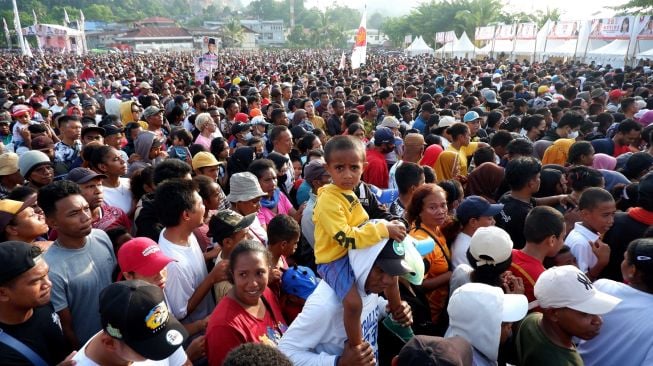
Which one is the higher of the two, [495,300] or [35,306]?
[495,300]

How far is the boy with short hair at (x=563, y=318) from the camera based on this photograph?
206 centimetres

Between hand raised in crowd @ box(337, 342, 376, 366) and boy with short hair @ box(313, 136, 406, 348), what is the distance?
0.07ft

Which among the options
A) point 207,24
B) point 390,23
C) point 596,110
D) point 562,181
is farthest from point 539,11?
point 207,24

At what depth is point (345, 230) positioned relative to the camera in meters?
2.07

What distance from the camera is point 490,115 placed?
7.65 m

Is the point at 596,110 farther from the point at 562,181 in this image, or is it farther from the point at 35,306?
the point at 35,306

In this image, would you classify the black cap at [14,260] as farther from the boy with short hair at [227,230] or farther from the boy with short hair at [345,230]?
the boy with short hair at [345,230]

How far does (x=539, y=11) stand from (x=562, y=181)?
57.2 m

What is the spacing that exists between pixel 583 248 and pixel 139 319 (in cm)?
302

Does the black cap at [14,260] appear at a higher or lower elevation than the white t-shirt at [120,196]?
higher

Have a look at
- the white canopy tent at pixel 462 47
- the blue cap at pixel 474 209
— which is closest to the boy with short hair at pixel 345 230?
the blue cap at pixel 474 209

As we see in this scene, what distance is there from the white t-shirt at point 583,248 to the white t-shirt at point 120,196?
381cm

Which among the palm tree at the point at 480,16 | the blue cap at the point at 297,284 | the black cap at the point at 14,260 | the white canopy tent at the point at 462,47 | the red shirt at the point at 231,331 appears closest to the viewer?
the black cap at the point at 14,260

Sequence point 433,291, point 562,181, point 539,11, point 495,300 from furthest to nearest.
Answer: point 539,11, point 562,181, point 433,291, point 495,300
